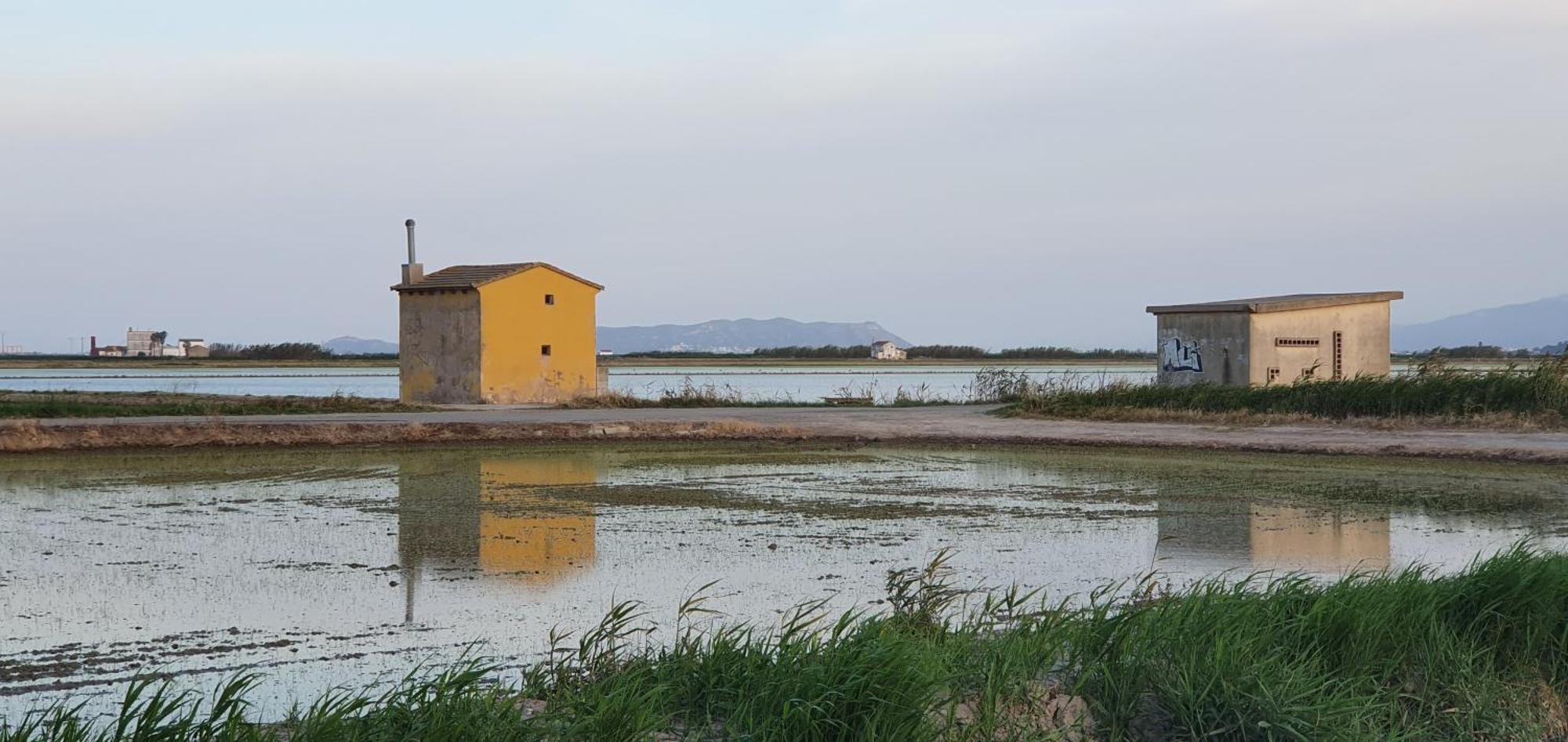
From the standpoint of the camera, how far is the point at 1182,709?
5.46 meters

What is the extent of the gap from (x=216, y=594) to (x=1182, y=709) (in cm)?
609

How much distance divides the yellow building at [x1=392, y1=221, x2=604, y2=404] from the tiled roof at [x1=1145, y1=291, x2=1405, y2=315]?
1279 cm

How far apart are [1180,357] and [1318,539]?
17677 millimetres

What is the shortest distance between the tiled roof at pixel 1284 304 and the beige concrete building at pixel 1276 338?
0.06ft

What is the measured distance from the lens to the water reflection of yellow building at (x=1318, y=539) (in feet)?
33.0

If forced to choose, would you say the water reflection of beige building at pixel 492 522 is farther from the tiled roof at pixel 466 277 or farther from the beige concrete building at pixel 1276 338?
the beige concrete building at pixel 1276 338

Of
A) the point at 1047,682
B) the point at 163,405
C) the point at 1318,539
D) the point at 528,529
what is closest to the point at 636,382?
the point at 163,405

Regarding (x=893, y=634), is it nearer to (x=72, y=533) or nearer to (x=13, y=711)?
(x=13, y=711)

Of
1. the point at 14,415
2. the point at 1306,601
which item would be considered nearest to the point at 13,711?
the point at 1306,601

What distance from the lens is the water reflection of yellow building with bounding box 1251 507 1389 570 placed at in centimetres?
1005

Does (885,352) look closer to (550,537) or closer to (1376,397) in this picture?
(1376,397)

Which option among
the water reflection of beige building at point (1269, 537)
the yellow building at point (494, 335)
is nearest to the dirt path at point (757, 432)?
the yellow building at point (494, 335)

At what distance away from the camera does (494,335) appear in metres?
30.1

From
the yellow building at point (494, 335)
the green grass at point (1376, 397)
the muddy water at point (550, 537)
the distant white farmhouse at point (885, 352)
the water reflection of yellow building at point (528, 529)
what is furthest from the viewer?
the distant white farmhouse at point (885, 352)
